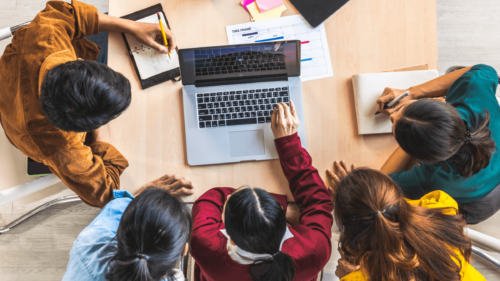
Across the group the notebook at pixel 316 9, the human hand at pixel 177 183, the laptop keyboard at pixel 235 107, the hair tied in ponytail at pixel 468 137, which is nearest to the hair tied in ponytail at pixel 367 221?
the hair tied in ponytail at pixel 468 137

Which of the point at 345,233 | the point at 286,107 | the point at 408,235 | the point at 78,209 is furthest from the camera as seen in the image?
the point at 78,209

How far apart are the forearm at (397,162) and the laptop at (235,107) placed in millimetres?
305

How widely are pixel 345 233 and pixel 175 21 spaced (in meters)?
0.92

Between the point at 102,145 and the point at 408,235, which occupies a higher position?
the point at 102,145

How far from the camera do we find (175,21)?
1.12 meters

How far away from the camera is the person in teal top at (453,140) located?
0.88m

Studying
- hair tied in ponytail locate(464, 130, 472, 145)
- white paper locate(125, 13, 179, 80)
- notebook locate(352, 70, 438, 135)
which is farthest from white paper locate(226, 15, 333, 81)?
hair tied in ponytail locate(464, 130, 472, 145)

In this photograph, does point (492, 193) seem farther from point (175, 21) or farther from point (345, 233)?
point (175, 21)

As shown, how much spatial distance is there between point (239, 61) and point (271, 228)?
55 cm

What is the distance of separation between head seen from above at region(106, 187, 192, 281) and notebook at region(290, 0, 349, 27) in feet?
2.60

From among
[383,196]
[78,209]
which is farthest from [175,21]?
[78,209]

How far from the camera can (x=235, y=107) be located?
106cm

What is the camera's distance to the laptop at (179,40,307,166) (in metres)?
1.05

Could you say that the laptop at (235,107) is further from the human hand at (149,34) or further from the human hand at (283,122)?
the human hand at (149,34)
